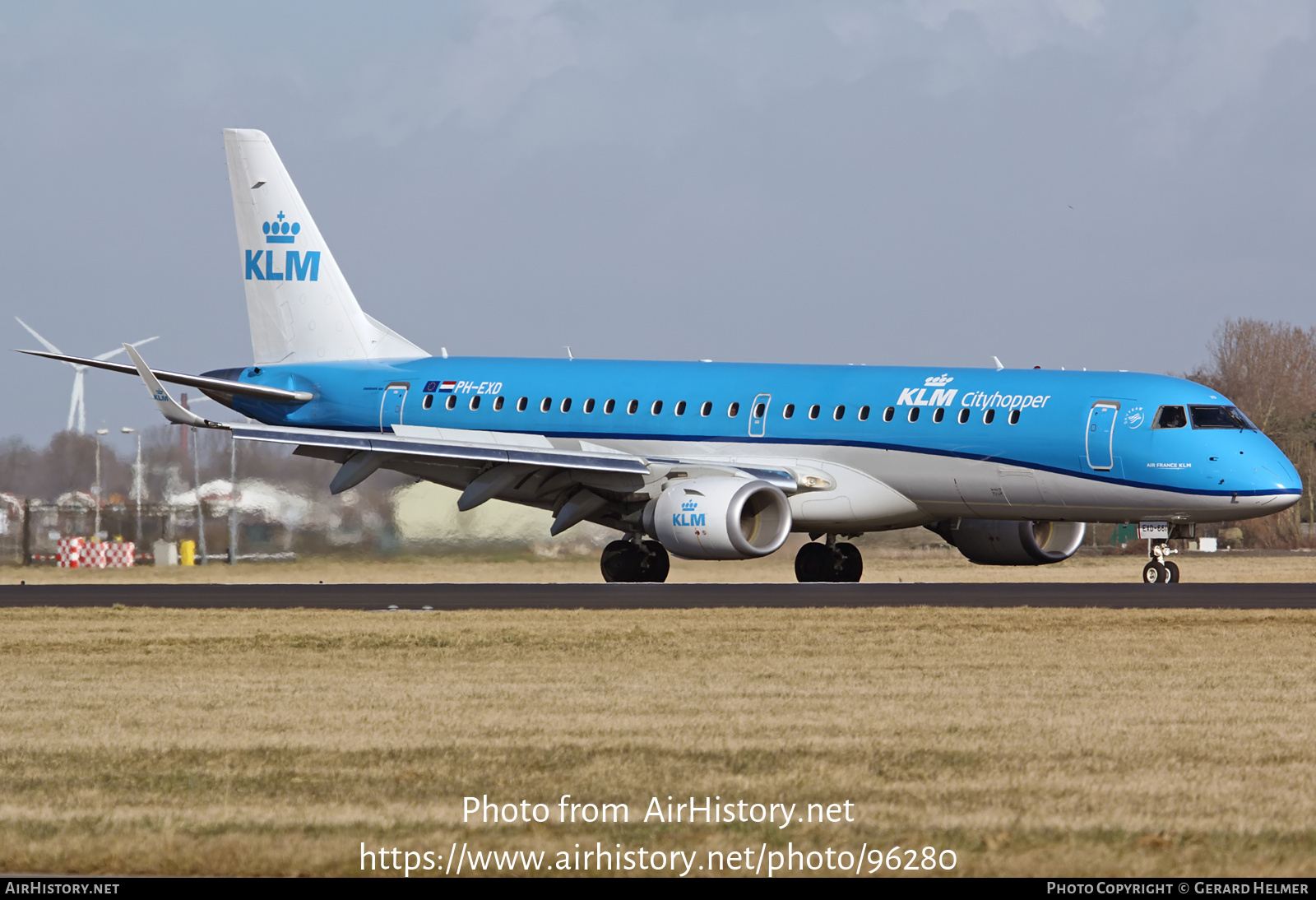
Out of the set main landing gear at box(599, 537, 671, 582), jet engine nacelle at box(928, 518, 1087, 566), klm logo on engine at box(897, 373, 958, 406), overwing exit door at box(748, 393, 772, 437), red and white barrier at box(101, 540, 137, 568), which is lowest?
red and white barrier at box(101, 540, 137, 568)

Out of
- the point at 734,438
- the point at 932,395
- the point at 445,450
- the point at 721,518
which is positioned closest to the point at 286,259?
the point at 445,450

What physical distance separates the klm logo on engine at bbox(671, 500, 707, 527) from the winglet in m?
7.85

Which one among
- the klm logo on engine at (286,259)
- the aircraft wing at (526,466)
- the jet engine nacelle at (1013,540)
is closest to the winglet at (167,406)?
the aircraft wing at (526,466)

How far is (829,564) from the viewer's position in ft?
115

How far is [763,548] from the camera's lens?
31.3 meters

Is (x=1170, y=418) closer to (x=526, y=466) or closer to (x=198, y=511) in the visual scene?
(x=526, y=466)

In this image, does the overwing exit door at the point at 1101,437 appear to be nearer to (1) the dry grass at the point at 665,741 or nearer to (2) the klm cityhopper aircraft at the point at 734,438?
(2) the klm cityhopper aircraft at the point at 734,438

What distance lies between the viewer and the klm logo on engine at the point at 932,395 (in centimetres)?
3117

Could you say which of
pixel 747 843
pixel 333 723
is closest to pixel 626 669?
pixel 333 723

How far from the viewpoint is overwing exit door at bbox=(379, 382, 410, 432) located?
36.4 m

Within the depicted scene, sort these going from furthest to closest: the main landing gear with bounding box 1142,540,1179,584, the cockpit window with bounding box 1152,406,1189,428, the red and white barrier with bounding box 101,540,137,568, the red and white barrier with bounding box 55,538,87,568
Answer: the red and white barrier with bounding box 101,540,137,568, the red and white barrier with bounding box 55,538,87,568, the main landing gear with bounding box 1142,540,1179,584, the cockpit window with bounding box 1152,406,1189,428

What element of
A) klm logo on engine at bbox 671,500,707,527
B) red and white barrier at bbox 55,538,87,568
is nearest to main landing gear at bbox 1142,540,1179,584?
klm logo on engine at bbox 671,500,707,527

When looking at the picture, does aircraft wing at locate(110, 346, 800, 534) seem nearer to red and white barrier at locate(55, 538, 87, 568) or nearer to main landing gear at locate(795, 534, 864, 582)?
main landing gear at locate(795, 534, 864, 582)
